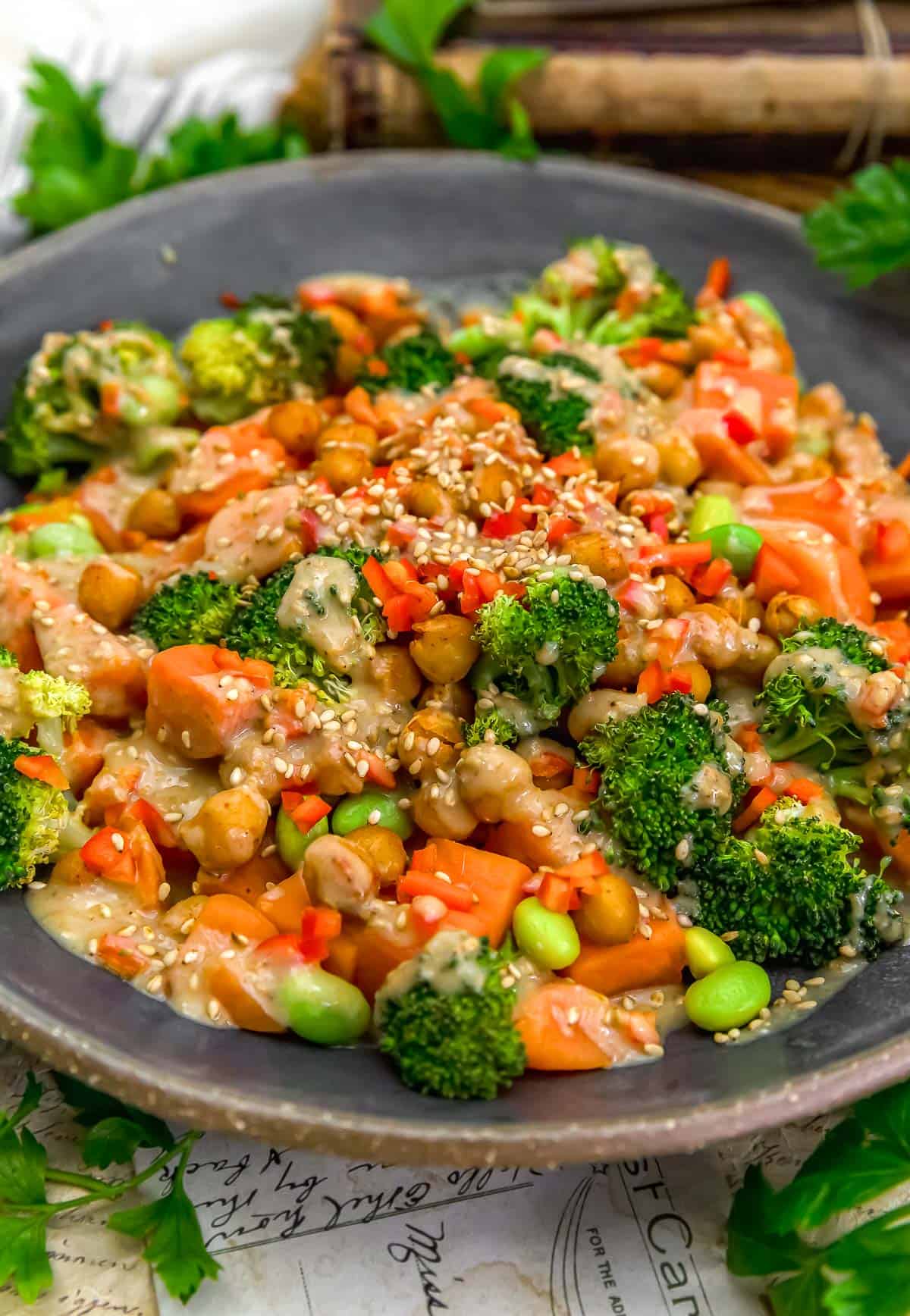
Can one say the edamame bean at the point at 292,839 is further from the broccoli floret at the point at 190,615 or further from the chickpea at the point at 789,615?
the chickpea at the point at 789,615

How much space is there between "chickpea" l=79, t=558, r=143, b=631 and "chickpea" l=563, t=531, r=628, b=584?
1112 mm

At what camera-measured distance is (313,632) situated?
2.78 meters

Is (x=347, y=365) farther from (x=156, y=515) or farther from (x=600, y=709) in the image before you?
(x=600, y=709)

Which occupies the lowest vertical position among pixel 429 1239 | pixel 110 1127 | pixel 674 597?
pixel 429 1239

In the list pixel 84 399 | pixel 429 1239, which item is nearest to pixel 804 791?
pixel 429 1239

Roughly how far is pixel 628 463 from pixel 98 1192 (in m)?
2.15

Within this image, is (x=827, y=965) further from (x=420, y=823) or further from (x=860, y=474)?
(x=860, y=474)

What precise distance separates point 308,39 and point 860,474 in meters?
4.04

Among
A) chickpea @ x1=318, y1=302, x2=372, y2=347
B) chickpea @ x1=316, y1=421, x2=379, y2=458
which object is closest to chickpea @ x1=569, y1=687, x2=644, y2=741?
chickpea @ x1=316, y1=421, x2=379, y2=458

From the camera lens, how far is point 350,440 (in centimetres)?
326

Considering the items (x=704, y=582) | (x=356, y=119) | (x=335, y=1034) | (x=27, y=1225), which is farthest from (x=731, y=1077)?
(x=356, y=119)

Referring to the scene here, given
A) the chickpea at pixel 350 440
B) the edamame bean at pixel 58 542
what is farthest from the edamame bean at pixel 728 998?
the edamame bean at pixel 58 542

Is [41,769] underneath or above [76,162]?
underneath

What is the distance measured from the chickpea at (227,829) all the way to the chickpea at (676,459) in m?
1.47
